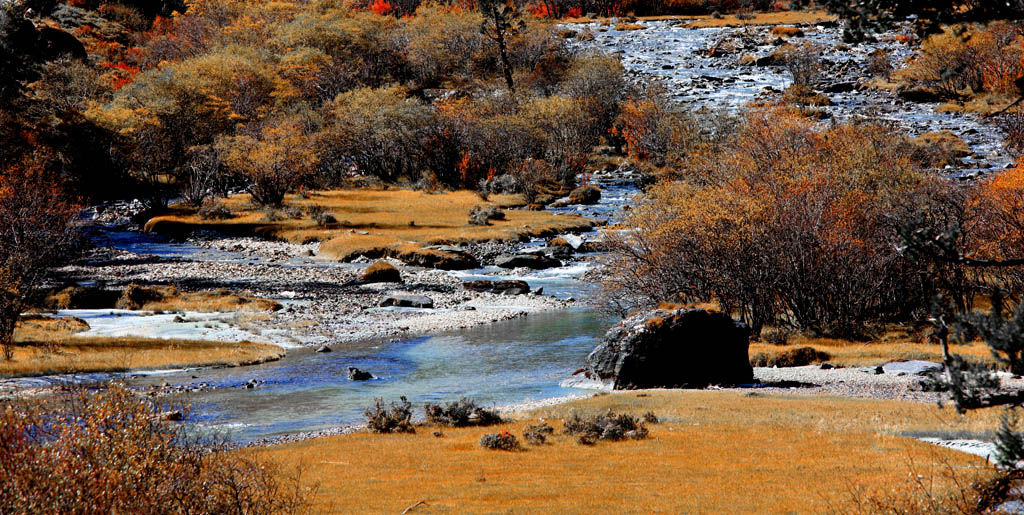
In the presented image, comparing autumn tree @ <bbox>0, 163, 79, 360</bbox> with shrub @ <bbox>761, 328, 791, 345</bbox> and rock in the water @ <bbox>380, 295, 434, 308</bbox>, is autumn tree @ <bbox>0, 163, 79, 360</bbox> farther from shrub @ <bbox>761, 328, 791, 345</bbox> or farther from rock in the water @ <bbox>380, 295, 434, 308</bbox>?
shrub @ <bbox>761, 328, 791, 345</bbox>

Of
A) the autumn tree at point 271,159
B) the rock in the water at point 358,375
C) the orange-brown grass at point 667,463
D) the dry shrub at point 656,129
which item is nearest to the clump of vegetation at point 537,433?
the orange-brown grass at point 667,463

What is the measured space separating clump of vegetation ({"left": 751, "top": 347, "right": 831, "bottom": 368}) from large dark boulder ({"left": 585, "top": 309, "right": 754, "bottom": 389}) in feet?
12.0

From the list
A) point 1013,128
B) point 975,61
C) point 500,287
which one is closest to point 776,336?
point 500,287

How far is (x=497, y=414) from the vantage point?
856 inches

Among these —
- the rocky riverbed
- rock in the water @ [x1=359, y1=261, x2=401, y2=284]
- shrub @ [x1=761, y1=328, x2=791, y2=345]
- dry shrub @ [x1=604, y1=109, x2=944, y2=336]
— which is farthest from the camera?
the rocky riverbed

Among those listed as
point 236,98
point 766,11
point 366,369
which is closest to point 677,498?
point 366,369

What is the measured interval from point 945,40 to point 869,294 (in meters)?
68.2

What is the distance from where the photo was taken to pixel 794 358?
30188 mm

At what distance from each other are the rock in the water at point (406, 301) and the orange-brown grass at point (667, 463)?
21.8 metres

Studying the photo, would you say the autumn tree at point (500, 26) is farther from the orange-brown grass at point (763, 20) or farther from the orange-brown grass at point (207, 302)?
the orange-brown grass at point (207, 302)

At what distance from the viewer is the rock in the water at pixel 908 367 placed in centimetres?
2597

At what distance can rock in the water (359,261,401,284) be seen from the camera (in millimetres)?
47681

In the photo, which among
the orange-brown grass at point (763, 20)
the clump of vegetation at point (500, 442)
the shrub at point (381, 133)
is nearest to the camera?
the clump of vegetation at point (500, 442)

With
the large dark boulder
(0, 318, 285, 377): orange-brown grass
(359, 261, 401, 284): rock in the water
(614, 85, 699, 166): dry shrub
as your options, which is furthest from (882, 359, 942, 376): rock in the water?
(614, 85, 699, 166): dry shrub
